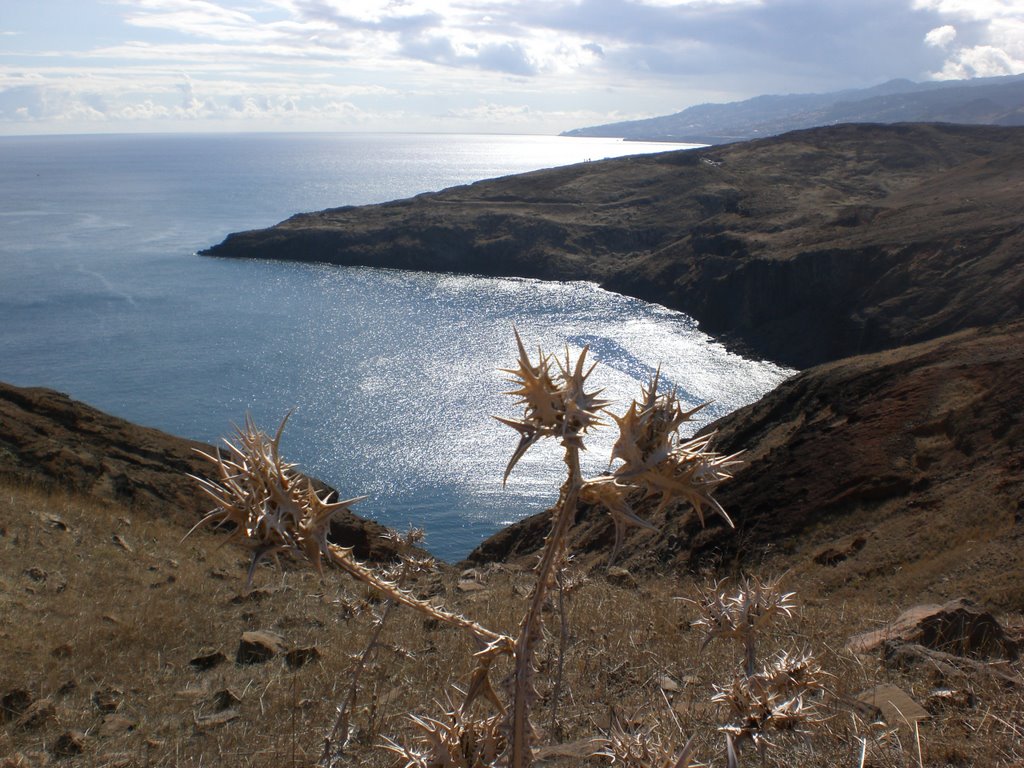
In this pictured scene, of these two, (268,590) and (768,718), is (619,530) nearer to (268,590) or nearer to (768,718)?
(768,718)

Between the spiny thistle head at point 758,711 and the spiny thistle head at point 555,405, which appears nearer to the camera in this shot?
the spiny thistle head at point 555,405

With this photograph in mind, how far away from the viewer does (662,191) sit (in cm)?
8262

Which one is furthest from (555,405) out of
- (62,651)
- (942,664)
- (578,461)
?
(62,651)

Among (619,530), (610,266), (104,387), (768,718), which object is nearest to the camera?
(619,530)

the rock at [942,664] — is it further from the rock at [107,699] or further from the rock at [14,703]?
the rock at [14,703]

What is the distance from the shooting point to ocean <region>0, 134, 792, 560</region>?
30781 millimetres

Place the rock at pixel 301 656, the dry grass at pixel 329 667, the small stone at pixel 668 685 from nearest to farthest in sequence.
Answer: the dry grass at pixel 329 667, the small stone at pixel 668 685, the rock at pixel 301 656

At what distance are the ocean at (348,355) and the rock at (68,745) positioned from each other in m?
8.98

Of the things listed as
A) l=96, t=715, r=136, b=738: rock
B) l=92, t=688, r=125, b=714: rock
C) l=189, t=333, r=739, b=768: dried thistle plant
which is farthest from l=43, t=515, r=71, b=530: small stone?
l=189, t=333, r=739, b=768: dried thistle plant

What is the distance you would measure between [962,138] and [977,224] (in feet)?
163

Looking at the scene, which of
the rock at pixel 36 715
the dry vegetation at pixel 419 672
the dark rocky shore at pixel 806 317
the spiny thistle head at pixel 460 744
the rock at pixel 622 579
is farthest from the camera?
the dark rocky shore at pixel 806 317

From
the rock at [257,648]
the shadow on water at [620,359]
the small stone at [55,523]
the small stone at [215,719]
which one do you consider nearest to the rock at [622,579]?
the rock at [257,648]

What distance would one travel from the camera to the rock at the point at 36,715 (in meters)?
4.81

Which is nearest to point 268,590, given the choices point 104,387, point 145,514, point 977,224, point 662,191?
point 145,514
